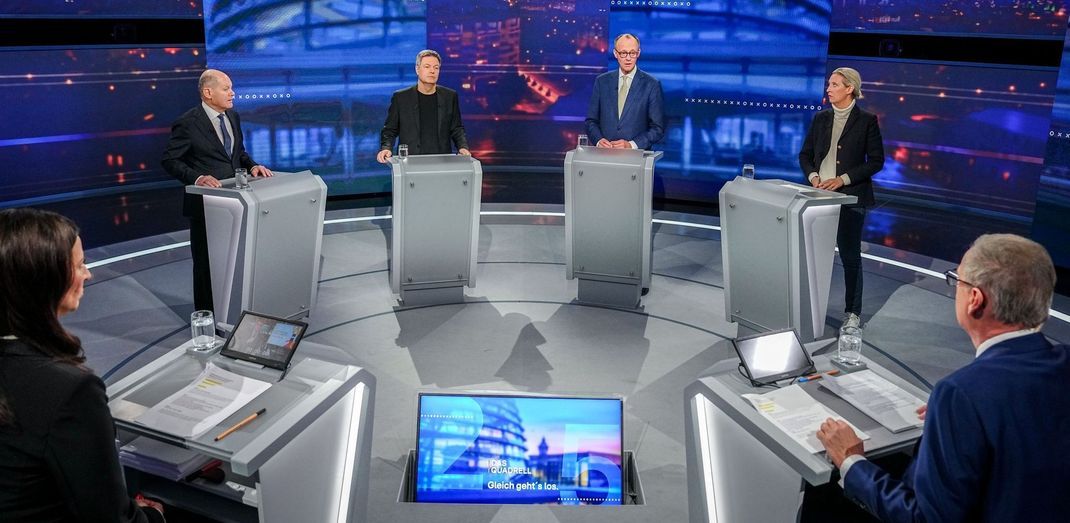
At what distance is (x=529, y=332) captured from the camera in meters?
4.95

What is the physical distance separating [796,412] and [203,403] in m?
1.69

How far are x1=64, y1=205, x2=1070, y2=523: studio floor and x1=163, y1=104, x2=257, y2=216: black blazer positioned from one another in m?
0.93

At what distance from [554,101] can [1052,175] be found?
16.6 feet

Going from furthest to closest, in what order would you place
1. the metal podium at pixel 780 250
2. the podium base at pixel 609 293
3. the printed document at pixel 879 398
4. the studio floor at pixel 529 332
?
the podium base at pixel 609 293 → the metal podium at pixel 780 250 → the studio floor at pixel 529 332 → the printed document at pixel 879 398

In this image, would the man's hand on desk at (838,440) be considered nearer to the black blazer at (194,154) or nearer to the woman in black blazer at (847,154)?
the woman in black blazer at (847,154)

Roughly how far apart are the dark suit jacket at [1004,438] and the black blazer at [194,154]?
379cm

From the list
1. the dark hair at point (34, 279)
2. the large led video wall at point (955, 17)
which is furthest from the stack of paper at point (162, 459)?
the large led video wall at point (955, 17)

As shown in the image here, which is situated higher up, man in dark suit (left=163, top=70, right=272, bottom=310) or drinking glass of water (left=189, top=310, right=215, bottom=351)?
man in dark suit (left=163, top=70, right=272, bottom=310)

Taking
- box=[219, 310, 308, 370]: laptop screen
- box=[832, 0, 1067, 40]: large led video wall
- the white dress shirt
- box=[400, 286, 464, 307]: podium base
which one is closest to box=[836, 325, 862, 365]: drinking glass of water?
box=[219, 310, 308, 370]: laptop screen

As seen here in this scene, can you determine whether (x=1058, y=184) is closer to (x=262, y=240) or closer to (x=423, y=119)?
(x=423, y=119)

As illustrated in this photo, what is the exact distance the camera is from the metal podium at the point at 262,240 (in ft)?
14.0

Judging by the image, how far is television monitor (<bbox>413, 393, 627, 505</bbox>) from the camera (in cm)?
306

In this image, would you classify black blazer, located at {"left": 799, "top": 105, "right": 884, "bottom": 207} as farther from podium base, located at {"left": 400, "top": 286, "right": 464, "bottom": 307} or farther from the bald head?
the bald head

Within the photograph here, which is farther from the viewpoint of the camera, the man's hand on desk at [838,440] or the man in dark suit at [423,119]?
the man in dark suit at [423,119]
